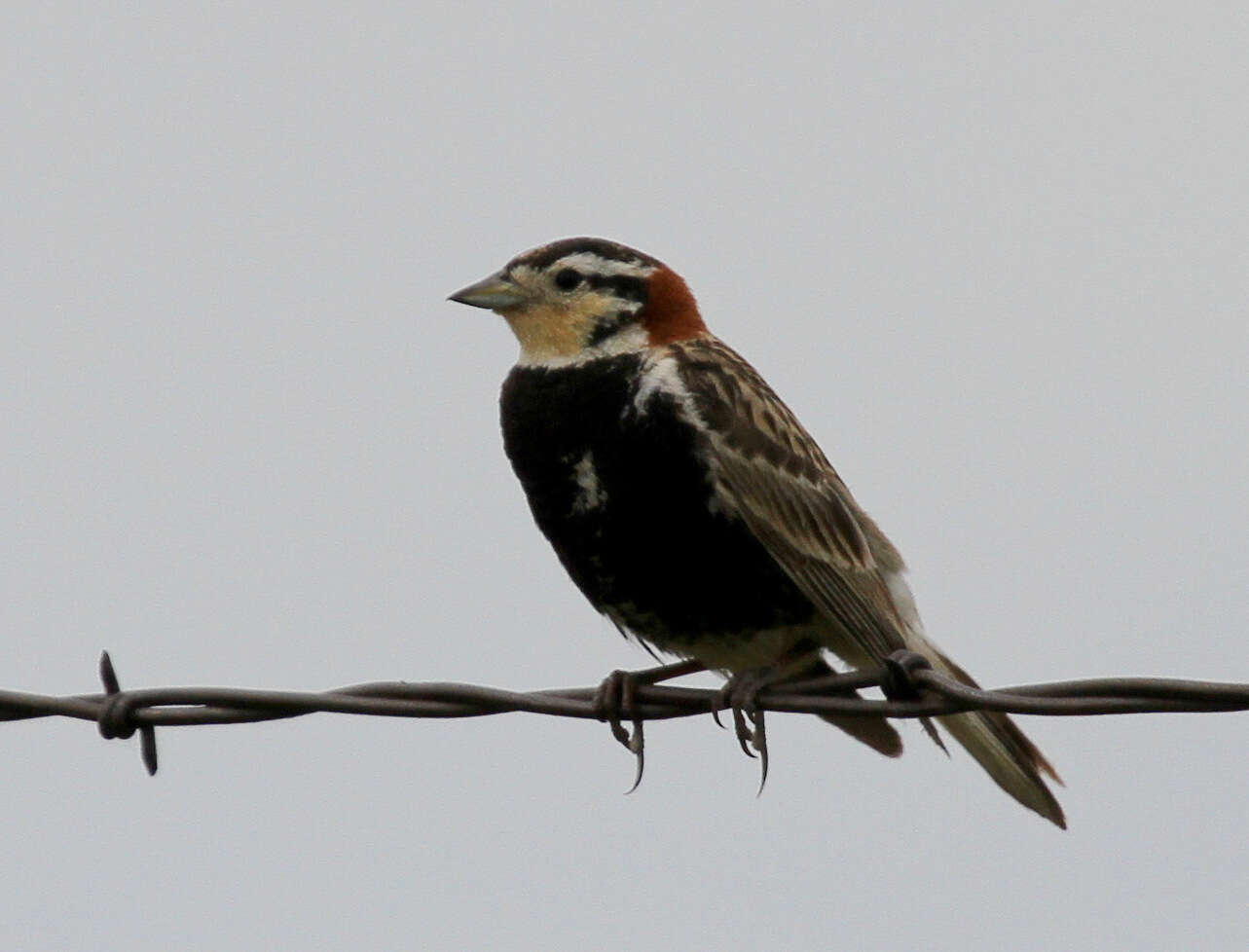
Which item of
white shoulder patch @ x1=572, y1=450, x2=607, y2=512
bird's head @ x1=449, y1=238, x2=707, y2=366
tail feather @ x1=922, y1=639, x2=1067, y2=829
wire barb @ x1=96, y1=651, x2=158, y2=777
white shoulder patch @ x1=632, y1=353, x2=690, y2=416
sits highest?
bird's head @ x1=449, y1=238, x2=707, y2=366

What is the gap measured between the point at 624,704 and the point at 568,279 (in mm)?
1926

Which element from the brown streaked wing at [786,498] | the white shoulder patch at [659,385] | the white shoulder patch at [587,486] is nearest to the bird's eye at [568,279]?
the brown streaked wing at [786,498]

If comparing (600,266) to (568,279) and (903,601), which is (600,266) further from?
(903,601)

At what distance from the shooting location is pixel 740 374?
7.00m

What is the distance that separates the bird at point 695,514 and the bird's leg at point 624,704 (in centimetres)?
16

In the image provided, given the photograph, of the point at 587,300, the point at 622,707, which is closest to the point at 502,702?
the point at 622,707

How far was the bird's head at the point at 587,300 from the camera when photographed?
22.9 ft

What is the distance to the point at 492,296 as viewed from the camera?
7164 millimetres

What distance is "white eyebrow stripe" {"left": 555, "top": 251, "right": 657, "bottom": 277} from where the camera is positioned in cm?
721

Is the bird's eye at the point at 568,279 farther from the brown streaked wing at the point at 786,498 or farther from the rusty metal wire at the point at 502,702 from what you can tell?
the rusty metal wire at the point at 502,702

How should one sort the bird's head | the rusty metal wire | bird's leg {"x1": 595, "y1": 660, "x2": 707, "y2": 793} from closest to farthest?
the rusty metal wire, bird's leg {"x1": 595, "y1": 660, "x2": 707, "y2": 793}, the bird's head

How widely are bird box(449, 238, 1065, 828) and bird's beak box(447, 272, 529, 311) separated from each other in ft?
0.27

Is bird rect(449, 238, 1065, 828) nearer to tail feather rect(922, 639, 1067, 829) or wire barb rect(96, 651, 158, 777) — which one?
tail feather rect(922, 639, 1067, 829)

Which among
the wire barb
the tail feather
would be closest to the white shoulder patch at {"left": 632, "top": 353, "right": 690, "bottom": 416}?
the tail feather
